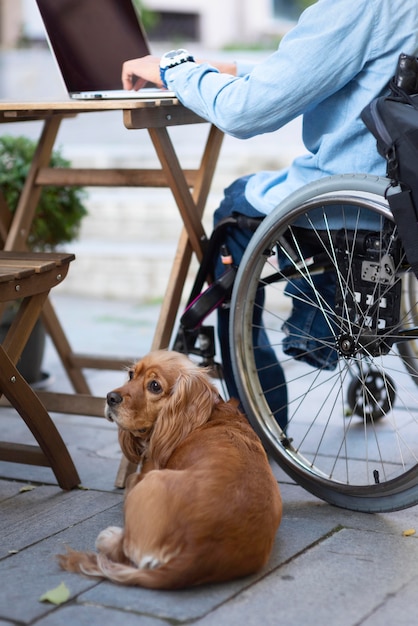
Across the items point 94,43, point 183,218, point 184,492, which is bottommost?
point 184,492

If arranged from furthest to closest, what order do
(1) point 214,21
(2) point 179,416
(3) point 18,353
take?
(1) point 214,21 → (3) point 18,353 → (2) point 179,416

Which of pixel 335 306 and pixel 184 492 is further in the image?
pixel 335 306

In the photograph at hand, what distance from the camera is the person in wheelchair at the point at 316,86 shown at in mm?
2342

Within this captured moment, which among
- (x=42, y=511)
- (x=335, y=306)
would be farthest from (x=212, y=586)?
(x=335, y=306)

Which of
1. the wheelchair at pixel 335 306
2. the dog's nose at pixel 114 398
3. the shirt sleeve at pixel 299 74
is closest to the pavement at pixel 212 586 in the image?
the wheelchair at pixel 335 306

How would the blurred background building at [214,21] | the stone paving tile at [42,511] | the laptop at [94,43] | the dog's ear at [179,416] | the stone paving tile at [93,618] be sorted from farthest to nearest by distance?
the blurred background building at [214,21] → the laptop at [94,43] → the stone paving tile at [42,511] → the dog's ear at [179,416] → the stone paving tile at [93,618]

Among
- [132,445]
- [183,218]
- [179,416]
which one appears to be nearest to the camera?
[179,416]

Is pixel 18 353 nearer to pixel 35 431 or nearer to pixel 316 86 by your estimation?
pixel 35 431

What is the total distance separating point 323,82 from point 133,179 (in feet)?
2.81

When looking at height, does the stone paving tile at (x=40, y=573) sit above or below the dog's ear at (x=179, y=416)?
below

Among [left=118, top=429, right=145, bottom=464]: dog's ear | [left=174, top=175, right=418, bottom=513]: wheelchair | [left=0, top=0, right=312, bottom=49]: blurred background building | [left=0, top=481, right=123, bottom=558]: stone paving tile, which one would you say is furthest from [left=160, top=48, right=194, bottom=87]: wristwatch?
[left=0, top=0, right=312, bottom=49]: blurred background building

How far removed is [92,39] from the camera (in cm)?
305

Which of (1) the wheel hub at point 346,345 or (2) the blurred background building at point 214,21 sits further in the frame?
Result: (2) the blurred background building at point 214,21

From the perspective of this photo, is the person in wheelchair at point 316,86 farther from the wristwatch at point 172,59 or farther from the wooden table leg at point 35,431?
the wooden table leg at point 35,431
